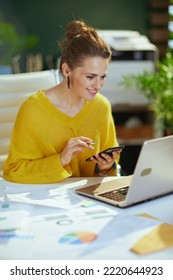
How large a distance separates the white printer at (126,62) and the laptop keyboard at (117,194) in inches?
84.4

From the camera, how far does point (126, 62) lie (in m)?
3.70

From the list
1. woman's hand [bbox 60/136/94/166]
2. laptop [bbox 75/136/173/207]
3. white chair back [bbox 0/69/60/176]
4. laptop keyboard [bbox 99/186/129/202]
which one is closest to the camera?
laptop [bbox 75/136/173/207]

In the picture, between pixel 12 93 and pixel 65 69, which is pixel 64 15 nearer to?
pixel 12 93

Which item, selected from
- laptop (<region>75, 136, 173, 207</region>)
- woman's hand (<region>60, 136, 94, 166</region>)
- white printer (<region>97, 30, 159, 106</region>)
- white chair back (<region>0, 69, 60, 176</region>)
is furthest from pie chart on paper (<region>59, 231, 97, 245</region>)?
white printer (<region>97, 30, 159, 106</region>)

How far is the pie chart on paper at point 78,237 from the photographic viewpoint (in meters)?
1.24

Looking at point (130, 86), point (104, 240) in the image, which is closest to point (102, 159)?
point (104, 240)

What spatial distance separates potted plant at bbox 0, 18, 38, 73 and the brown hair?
231 cm

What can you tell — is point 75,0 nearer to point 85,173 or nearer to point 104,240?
point 85,173

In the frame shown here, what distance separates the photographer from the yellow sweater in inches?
69.7

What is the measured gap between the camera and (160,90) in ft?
10.4

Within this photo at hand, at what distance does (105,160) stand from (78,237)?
578 millimetres

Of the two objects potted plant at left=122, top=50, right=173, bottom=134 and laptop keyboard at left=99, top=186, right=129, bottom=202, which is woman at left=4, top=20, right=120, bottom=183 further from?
potted plant at left=122, top=50, right=173, bottom=134

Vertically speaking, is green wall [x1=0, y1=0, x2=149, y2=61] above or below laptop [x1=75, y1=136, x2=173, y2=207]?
above

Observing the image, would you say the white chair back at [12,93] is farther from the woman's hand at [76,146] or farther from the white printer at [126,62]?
the white printer at [126,62]
